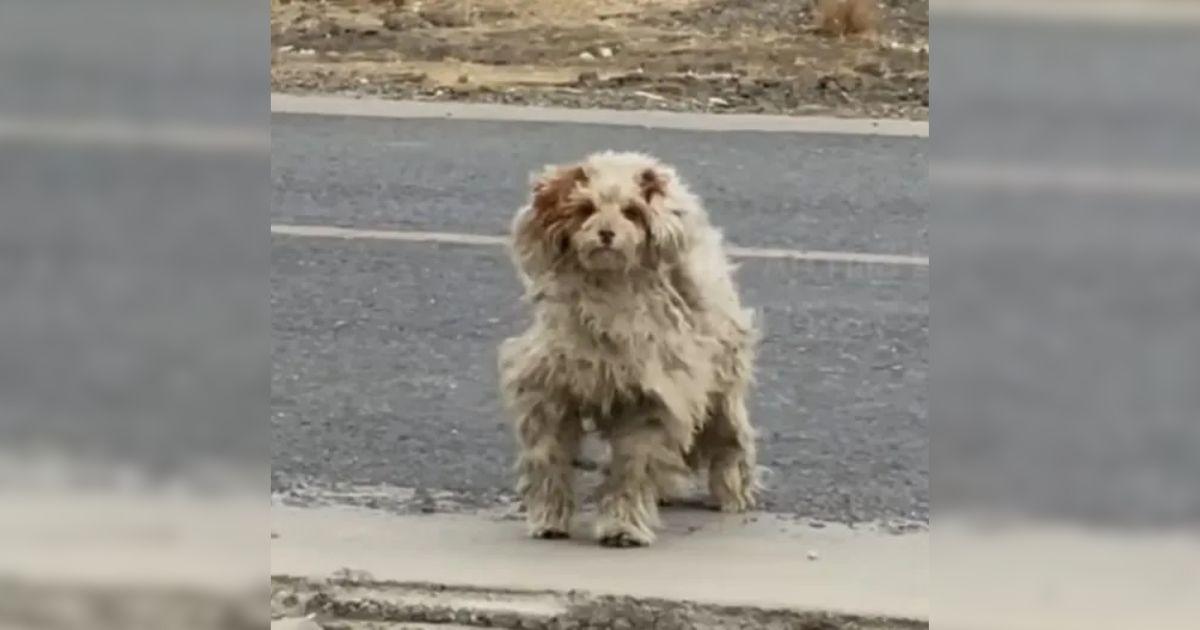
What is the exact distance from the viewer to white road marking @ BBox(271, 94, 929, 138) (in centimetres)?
981

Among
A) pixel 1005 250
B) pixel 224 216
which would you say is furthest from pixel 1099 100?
pixel 224 216

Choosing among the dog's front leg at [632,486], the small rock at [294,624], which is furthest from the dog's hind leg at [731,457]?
the small rock at [294,624]

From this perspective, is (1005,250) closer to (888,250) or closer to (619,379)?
(619,379)

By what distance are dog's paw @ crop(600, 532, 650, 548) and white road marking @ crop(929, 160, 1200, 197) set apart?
7.27 ft

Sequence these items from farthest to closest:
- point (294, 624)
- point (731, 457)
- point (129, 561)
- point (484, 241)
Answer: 1. point (484, 241)
2. point (731, 457)
3. point (294, 624)
4. point (129, 561)

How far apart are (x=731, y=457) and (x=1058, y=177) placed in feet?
8.72

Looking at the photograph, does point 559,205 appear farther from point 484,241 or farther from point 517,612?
point 484,241

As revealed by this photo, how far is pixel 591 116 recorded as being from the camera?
10.1 m

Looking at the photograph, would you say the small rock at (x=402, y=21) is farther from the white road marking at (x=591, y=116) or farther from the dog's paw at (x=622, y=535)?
the dog's paw at (x=622, y=535)

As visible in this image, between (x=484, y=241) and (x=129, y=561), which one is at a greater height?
(x=129, y=561)

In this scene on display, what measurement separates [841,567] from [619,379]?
1.95 feet

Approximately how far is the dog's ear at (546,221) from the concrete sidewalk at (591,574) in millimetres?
609

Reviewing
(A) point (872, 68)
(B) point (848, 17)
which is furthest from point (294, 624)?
(B) point (848, 17)

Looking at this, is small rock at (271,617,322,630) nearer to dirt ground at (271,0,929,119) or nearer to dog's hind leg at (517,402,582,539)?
dog's hind leg at (517,402,582,539)
